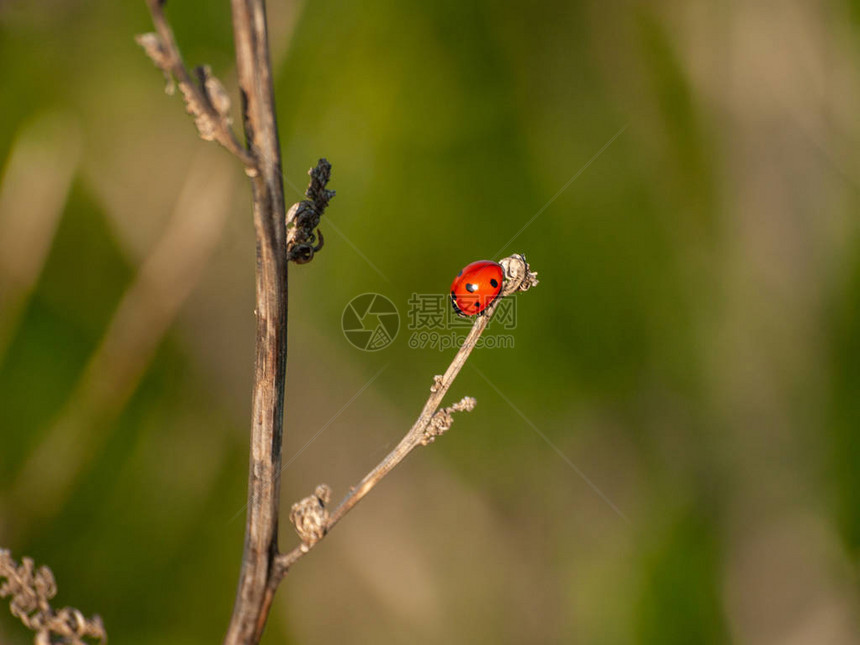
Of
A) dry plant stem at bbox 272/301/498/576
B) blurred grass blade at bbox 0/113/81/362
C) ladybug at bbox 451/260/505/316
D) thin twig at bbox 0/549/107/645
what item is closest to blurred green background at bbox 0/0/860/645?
blurred grass blade at bbox 0/113/81/362

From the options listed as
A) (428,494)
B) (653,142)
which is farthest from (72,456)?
(653,142)

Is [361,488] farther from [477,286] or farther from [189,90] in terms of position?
[477,286]

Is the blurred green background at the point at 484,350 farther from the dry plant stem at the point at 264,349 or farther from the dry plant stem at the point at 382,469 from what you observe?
the dry plant stem at the point at 264,349

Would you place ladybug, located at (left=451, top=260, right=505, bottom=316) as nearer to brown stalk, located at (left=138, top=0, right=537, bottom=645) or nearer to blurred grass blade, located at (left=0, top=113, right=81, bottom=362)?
brown stalk, located at (left=138, top=0, right=537, bottom=645)

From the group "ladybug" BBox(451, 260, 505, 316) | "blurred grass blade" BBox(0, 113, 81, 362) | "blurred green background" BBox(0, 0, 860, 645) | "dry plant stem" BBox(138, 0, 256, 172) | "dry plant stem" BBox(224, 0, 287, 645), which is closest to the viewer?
"dry plant stem" BBox(138, 0, 256, 172)

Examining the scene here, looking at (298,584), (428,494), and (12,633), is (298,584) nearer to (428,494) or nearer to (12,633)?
(428,494)
